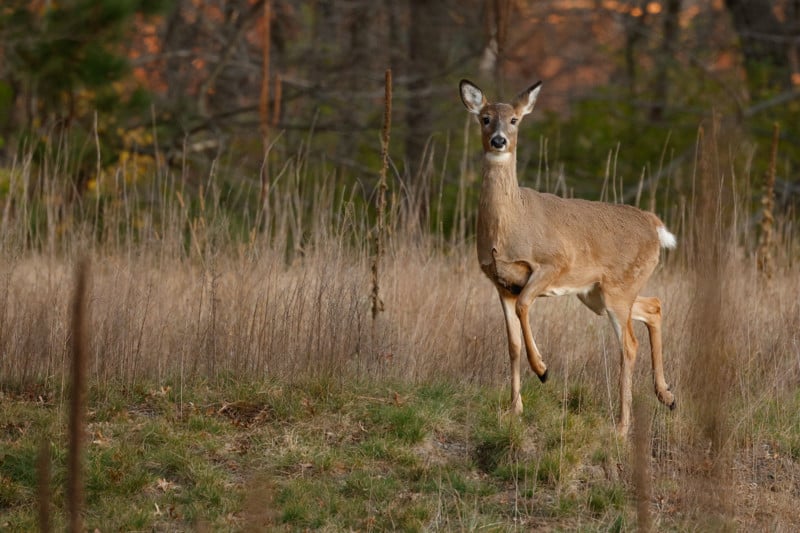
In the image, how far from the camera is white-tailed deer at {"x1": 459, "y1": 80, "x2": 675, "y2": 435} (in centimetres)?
626

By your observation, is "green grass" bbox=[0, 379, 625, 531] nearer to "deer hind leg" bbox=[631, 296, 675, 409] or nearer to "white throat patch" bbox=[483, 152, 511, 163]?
"deer hind leg" bbox=[631, 296, 675, 409]

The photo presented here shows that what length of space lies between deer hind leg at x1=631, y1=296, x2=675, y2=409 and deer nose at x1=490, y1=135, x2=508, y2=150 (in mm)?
1497

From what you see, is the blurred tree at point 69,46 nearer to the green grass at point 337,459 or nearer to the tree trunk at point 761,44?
the green grass at point 337,459

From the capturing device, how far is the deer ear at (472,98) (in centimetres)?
657

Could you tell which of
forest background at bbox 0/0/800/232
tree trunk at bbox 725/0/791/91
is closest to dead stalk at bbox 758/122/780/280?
forest background at bbox 0/0/800/232

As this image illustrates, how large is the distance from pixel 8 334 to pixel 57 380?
1.62 ft

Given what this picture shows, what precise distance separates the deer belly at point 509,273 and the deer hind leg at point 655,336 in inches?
39.0

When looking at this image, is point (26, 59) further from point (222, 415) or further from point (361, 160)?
point (222, 415)

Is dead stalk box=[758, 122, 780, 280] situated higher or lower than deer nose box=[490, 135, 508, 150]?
lower

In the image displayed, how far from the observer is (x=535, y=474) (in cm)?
556

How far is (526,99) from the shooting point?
21.5 feet

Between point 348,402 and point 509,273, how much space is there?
45.7 inches

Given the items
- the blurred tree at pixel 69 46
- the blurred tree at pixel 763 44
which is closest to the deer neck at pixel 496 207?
the blurred tree at pixel 69 46

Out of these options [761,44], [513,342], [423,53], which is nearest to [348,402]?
[513,342]
